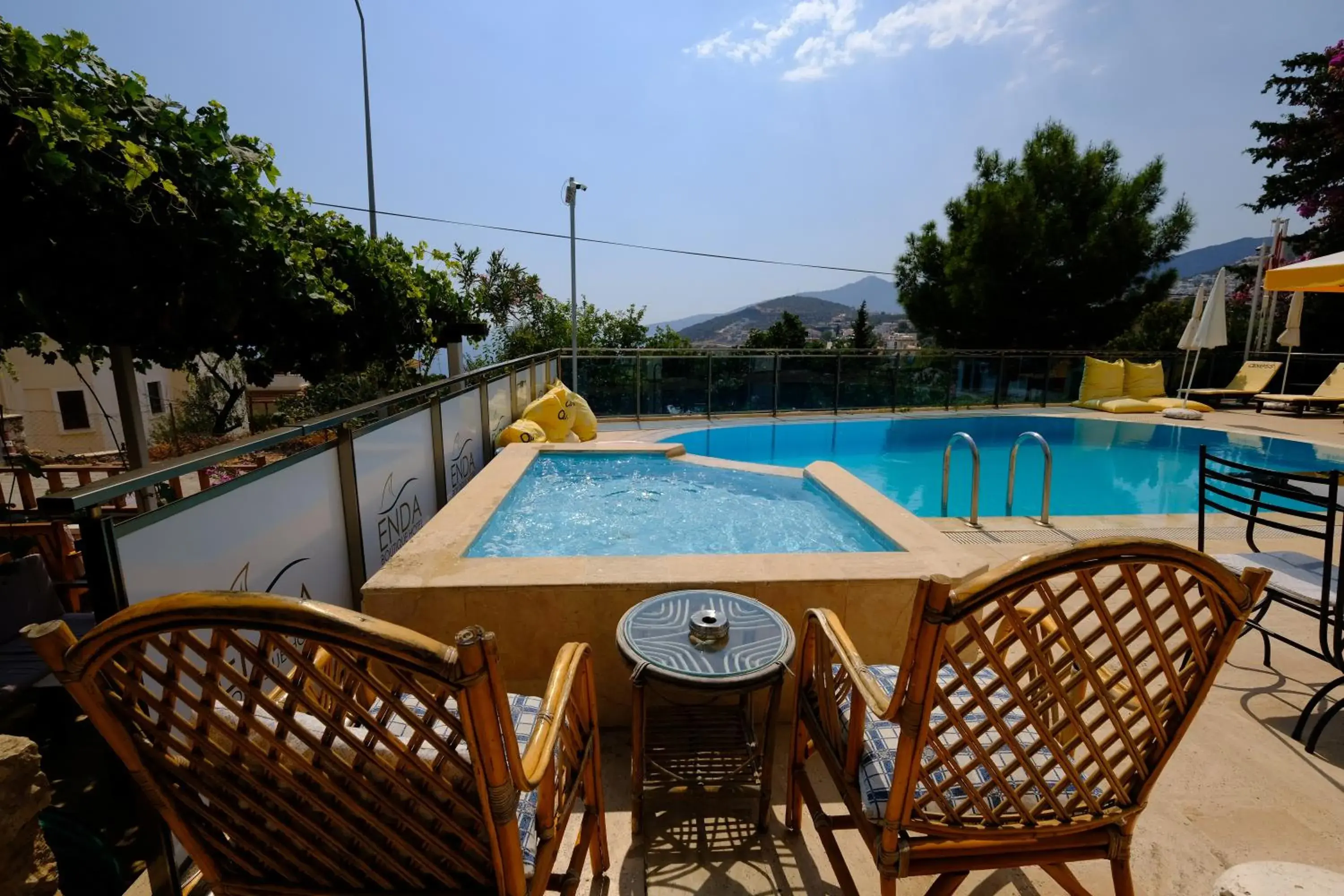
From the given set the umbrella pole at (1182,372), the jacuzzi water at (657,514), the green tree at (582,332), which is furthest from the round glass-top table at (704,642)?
the green tree at (582,332)

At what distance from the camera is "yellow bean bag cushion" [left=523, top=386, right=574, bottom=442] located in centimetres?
644

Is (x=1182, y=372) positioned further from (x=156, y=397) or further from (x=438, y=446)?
(x=156, y=397)

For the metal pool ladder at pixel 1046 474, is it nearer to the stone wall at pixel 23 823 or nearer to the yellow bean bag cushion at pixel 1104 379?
the stone wall at pixel 23 823

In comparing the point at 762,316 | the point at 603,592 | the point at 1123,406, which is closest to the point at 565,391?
the point at 603,592

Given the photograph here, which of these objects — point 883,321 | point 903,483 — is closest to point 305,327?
point 903,483

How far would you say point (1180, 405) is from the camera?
1191 cm

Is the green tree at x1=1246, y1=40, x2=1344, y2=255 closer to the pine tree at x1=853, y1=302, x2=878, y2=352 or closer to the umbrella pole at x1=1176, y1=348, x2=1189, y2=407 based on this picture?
the umbrella pole at x1=1176, y1=348, x2=1189, y2=407

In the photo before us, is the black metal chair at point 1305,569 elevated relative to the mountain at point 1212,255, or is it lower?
lower

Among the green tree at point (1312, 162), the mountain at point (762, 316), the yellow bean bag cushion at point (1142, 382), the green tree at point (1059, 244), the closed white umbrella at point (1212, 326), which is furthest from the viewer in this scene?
the mountain at point (762, 316)

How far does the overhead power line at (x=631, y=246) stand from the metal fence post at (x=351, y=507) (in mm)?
13332

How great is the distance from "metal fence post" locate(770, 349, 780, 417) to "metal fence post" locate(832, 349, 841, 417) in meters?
1.22

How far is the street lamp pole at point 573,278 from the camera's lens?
1009cm

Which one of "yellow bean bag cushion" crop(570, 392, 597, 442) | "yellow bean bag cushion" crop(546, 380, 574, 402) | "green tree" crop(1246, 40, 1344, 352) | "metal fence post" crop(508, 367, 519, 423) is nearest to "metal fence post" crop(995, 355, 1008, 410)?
"green tree" crop(1246, 40, 1344, 352)

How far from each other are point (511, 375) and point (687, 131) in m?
14.0
